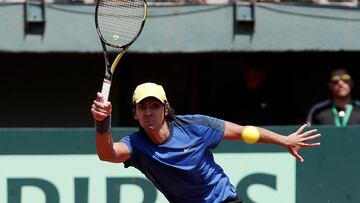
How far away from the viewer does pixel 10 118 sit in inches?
441

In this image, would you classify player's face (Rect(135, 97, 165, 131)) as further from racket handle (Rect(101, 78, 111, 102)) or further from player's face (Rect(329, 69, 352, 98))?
player's face (Rect(329, 69, 352, 98))

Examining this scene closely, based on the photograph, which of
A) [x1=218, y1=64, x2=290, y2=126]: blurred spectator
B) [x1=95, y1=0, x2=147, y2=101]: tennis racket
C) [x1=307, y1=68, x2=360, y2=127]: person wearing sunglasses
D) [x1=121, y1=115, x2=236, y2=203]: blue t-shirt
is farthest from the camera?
[x1=218, y1=64, x2=290, y2=126]: blurred spectator

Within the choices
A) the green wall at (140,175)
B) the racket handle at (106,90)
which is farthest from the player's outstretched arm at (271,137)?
the green wall at (140,175)

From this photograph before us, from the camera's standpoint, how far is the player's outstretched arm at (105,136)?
529 cm

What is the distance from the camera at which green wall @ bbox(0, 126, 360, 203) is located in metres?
8.06

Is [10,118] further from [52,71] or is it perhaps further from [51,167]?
[51,167]

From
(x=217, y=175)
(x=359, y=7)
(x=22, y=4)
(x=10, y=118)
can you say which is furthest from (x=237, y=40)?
(x=217, y=175)

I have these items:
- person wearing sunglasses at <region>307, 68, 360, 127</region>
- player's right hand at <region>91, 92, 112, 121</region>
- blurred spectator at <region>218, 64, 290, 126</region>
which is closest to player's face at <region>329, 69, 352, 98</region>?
person wearing sunglasses at <region>307, 68, 360, 127</region>

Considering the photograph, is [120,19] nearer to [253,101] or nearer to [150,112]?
[150,112]

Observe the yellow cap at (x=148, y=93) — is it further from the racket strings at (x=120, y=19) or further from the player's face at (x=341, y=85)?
the player's face at (x=341, y=85)

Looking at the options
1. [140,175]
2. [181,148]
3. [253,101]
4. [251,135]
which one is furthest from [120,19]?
[253,101]

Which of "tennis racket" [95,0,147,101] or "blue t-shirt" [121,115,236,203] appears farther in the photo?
"tennis racket" [95,0,147,101]

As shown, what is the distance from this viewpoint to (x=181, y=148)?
607 cm

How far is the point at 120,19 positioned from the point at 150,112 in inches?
34.8
